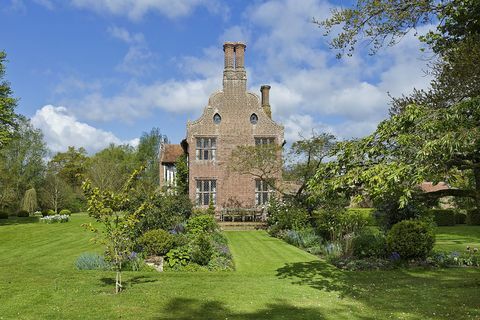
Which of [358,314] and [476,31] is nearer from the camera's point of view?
[358,314]

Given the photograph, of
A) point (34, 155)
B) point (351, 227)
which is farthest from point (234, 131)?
point (34, 155)

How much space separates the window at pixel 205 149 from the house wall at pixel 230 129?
1.04 feet

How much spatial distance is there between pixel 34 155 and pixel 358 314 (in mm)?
56514

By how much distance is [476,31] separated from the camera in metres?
11.4

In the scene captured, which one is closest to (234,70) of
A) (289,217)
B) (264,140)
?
(264,140)

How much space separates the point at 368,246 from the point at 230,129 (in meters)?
20.0

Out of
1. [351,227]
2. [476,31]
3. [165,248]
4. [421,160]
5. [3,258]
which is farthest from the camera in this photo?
[351,227]

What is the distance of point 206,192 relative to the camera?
34.4 metres

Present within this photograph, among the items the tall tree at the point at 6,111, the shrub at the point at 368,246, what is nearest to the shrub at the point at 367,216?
the shrub at the point at 368,246

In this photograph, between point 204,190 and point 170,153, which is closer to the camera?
point 204,190

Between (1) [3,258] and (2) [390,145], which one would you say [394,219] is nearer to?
(2) [390,145]

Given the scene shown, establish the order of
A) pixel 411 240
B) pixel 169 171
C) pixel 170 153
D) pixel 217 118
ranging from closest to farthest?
1. pixel 411 240
2. pixel 217 118
3. pixel 169 171
4. pixel 170 153

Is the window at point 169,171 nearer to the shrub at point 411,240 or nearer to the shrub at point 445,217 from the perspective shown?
the shrub at point 445,217

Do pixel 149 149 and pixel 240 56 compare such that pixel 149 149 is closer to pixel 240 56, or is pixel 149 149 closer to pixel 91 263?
pixel 240 56
